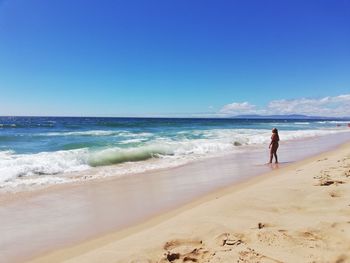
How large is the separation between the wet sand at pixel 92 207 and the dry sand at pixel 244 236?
17.5 inches

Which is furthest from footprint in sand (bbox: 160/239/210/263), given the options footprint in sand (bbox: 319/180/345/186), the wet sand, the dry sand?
footprint in sand (bbox: 319/180/345/186)

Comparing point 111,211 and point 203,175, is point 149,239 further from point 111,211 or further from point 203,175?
point 203,175

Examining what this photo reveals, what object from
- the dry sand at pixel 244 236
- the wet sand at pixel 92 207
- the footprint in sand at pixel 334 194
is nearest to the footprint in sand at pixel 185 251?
the dry sand at pixel 244 236

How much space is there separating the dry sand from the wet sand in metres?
0.45

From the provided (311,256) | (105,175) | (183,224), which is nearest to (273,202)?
(183,224)

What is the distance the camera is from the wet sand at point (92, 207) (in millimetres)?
5143

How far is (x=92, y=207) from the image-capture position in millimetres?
6938

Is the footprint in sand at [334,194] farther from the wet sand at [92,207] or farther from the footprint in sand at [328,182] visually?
the wet sand at [92,207]

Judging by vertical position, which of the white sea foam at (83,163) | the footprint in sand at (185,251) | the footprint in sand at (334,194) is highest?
the footprint in sand at (334,194)

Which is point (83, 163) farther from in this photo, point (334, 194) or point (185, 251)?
point (185, 251)

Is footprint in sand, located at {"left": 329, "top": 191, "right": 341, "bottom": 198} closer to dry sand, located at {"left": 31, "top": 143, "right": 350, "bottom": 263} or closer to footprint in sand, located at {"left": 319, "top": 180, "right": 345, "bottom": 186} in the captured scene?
dry sand, located at {"left": 31, "top": 143, "right": 350, "bottom": 263}

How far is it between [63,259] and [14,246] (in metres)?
1.05

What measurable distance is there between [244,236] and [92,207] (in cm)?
382

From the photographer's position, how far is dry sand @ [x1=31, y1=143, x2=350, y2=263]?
3.68 meters
